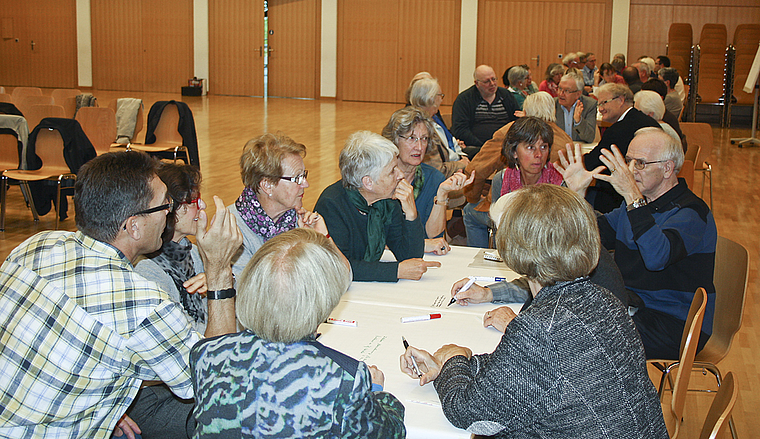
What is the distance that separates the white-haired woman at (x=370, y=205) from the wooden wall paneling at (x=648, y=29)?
1498 centimetres

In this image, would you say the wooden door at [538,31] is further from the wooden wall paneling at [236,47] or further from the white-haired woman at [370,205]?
the white-haired woman at [370,205]

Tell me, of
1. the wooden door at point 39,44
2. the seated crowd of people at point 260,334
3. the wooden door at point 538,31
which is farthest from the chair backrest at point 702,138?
the wooden door at point 39,44

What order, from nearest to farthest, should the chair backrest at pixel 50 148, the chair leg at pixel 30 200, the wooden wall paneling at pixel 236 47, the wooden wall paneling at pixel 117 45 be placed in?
the chair leg at pixel 30 200
the chair backrest at pixel 50 148
the wooden wall paneling at pixel 236 47
the wooden wall paneling at pixel 117 45

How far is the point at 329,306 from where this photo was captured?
57.1 inches

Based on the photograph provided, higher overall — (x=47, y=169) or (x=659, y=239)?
(x=659, y=239)

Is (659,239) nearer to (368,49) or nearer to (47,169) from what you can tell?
(47,169)

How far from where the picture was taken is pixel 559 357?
1487 mm

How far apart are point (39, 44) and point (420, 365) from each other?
19.7 m

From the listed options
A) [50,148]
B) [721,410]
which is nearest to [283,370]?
[721,410]

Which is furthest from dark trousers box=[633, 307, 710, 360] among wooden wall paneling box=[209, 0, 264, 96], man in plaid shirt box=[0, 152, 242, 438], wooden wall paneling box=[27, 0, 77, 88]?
wooden wall paneling box=[27, 0, 77, 88]

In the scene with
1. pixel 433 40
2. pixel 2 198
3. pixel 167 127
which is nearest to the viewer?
pixel 2 198

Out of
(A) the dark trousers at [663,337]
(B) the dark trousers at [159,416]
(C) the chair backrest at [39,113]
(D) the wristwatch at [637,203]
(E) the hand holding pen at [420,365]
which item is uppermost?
(C) the chair backrest at [39,113]

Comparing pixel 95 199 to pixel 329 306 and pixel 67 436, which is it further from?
pixel 329 306

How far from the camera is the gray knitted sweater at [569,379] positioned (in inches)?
58.8
